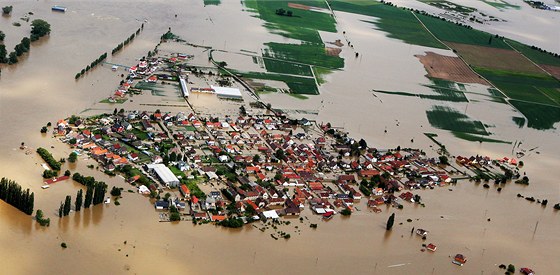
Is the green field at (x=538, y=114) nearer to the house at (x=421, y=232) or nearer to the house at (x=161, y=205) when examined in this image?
the house at (x=421, y=232)

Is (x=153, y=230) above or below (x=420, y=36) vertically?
below

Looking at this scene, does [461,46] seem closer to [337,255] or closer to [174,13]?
[174,13]

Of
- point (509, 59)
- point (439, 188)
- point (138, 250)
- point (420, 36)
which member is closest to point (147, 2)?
point (420, 36)

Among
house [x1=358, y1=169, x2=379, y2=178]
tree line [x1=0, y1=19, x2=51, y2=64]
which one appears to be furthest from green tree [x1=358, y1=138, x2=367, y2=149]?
tree line [x1=0, y1=19, x2=51, y2=64]

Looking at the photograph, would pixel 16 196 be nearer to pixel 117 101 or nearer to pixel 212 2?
pixel 117 101

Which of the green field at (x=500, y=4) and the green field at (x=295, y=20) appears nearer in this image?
the green field at (x=295, y=20)

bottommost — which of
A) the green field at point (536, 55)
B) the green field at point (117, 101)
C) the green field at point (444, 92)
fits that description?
the green field at point (117, 101)

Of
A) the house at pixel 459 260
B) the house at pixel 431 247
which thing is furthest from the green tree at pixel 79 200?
the house at pixel 459 260

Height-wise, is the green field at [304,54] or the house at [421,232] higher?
the green field at [304,54]
